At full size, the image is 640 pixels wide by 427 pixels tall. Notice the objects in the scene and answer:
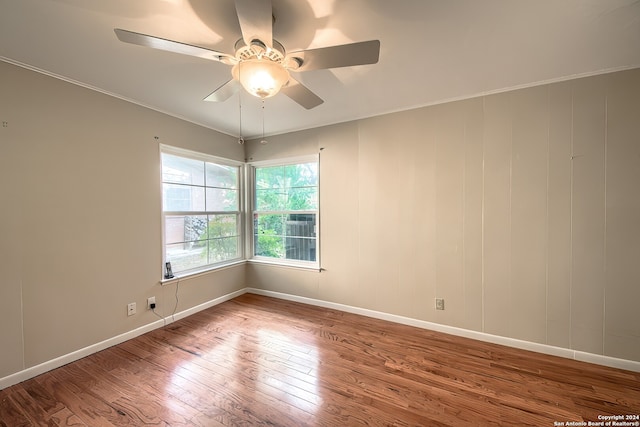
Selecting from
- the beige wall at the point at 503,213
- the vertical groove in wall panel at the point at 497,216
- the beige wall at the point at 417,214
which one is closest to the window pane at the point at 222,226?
the beige wall at the point at 417,214

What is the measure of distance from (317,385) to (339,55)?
7.22 ft

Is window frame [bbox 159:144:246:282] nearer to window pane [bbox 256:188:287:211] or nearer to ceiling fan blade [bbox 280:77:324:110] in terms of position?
window pane [bbox 256:188:287:211]

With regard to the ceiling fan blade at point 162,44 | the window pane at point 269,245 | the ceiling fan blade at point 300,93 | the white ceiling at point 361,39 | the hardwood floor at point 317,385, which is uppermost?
the white ceiling at point 361,39

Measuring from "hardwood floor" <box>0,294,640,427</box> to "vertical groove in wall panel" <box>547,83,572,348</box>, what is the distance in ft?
1.07

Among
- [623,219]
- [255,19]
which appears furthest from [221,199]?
[623,219]

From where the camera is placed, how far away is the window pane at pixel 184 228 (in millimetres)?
2998

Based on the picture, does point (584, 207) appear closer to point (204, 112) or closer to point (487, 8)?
point (487, 8)

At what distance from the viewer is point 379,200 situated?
9.84ft

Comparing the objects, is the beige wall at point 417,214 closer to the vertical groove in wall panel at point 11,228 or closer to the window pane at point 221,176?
the vertical groove in wall panel at point 11,228

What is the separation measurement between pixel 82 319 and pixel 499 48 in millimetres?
3988

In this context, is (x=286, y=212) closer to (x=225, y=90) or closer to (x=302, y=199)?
(x=302, y=199)

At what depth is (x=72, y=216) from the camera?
2195 millimetres

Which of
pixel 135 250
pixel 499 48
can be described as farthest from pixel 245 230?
pixel 499 48

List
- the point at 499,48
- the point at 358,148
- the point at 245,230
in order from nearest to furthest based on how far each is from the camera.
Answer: the point at 499,48
the point at 358,148
the point at 245,230
